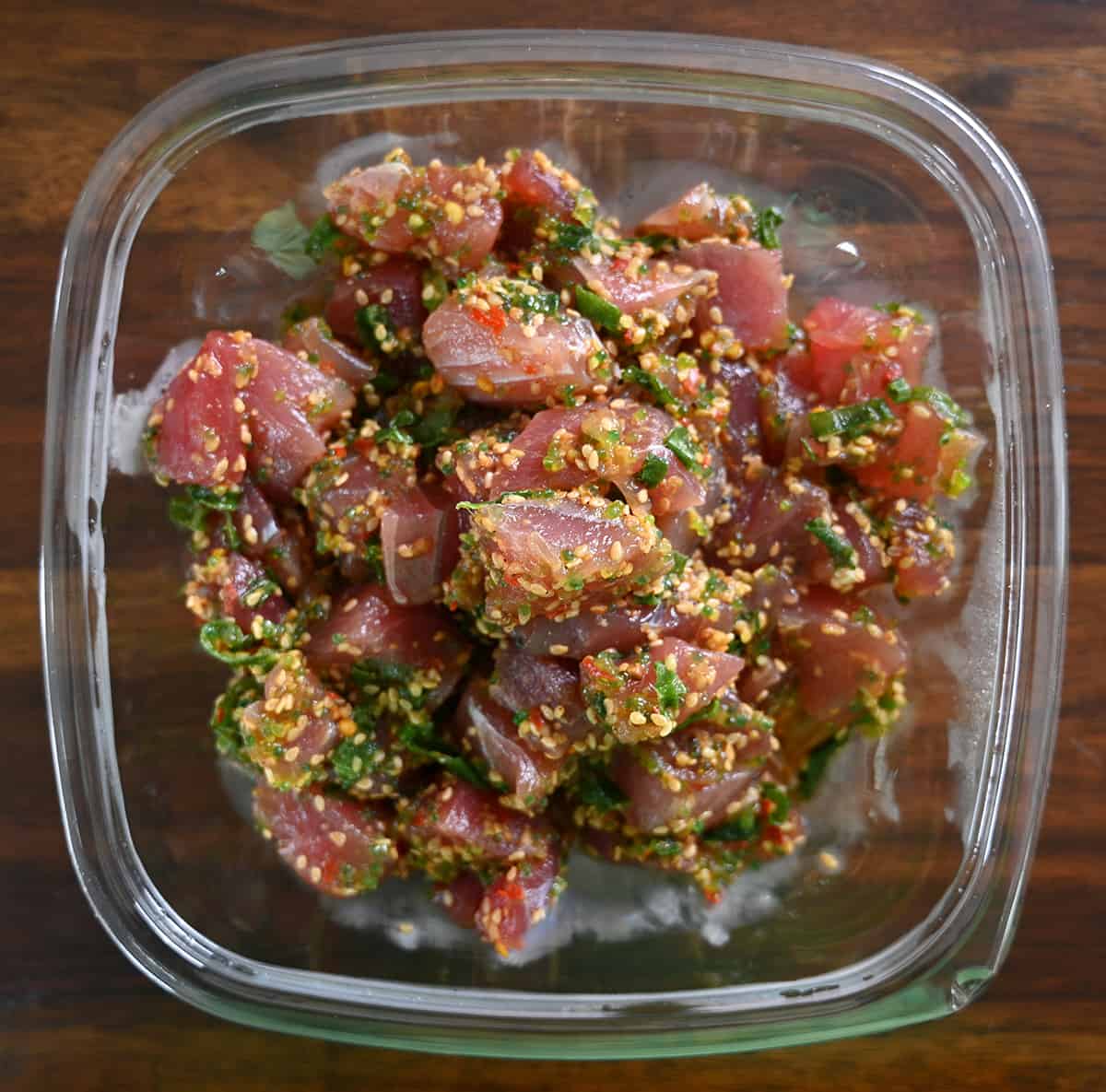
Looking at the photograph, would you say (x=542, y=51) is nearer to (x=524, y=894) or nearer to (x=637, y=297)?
(x=637, y=297)

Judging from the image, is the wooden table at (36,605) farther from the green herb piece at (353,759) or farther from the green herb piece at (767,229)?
the green herb piece at (353,759)

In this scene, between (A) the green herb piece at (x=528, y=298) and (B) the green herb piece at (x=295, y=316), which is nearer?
(A) the green herb piece at (x=528, y=298)

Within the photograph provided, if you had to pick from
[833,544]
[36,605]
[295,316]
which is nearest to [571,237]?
[295,316]

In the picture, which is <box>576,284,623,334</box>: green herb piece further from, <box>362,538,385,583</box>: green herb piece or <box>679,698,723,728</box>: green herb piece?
<box>679,698,723,728</box>: green herb piece

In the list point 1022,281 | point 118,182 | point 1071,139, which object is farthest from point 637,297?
point 1071,139

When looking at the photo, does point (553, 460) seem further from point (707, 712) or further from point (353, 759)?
point (353, 759)

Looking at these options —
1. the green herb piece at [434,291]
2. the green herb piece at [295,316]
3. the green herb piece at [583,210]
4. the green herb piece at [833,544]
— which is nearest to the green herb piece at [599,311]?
the green herb piece at [583,210]

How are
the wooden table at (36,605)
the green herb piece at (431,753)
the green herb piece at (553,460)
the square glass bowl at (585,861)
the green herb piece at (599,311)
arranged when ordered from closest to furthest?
the green herb piece at (553,460)
the green herb piece at (599,311)
the green herb piece at (431,753)
the square glass bowl at (585,861)
the wooden table at (36,605)
